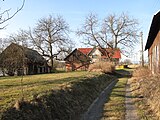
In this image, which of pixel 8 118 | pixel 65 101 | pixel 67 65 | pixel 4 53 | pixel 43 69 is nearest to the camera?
pixel 8 118

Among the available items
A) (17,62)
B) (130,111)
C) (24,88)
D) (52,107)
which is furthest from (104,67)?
(52,107)

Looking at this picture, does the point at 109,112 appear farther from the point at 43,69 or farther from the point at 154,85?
the point at 43,69

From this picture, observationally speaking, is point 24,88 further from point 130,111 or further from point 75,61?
point 75,61

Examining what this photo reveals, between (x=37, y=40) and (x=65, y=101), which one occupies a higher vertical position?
(x=37, y=40)

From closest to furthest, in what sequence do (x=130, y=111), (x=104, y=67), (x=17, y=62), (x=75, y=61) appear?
(x=130, y=111), (x=17, y=62), (x=104, y=67), (x=75, y=61)

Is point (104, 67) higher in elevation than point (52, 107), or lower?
higher

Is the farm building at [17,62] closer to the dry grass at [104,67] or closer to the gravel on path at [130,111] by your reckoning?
the dry grass at [104,67]

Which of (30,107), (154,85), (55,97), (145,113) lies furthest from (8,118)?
(154,85)

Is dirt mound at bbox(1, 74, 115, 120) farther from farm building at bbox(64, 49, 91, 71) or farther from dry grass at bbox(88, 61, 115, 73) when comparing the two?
farm building at bbox(64, 49, 91, 71)

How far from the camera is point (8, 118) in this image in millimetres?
8258

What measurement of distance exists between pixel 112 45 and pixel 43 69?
1550 centimetres

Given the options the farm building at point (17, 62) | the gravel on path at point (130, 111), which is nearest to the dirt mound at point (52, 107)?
the gravel on path at point (130, 111)

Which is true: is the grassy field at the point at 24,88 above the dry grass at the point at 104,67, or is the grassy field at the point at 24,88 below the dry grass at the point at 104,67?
below

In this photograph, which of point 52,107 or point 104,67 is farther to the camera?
point 104,67
